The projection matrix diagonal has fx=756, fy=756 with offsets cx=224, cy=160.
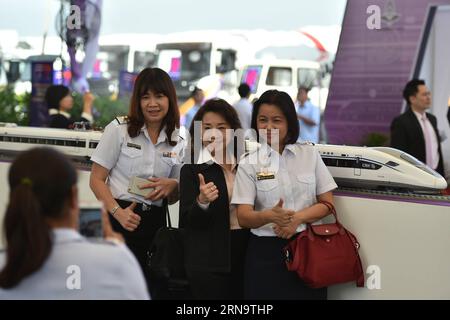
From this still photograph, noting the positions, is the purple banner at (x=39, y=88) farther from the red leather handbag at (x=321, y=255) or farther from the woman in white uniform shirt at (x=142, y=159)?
the red leather handbag at (x=321, y=255)

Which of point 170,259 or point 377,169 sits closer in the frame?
point 170,259

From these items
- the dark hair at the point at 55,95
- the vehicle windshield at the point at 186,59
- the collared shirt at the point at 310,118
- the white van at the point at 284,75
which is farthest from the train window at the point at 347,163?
the vehicle windshield at the point at 186,59

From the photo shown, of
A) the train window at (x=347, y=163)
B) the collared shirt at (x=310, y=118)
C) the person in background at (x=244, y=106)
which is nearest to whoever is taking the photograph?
the train window at (x=347, y=163)

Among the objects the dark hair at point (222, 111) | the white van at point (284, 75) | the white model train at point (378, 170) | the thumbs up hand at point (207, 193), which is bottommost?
the thumbs up hand at point (207, 193)

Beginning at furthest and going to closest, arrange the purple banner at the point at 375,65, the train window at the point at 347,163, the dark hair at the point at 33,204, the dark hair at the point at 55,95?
1. the purple banner at the point at 375,65
2. the dark hair at the point at 55,95
3. the train window at the point at 347,163
4. the dark hair at the point at 33,204

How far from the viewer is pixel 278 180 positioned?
2.48 m

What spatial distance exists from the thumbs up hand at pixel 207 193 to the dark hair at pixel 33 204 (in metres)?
1.03

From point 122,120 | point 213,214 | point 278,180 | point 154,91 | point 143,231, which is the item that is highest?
point 154,91

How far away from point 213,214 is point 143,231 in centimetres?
42

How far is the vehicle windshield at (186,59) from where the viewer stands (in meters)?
14.2

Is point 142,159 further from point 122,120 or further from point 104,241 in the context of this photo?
point 104,241

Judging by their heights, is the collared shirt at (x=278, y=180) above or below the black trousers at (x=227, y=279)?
above

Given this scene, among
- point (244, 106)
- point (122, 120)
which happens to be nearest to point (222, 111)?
point (122, 120)

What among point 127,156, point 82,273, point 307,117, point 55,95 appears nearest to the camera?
point 82,273
